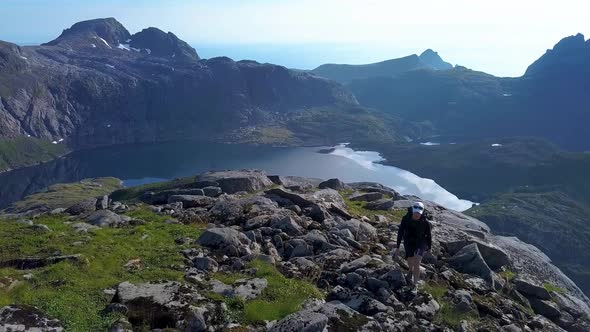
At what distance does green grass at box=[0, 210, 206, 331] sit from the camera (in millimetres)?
16641

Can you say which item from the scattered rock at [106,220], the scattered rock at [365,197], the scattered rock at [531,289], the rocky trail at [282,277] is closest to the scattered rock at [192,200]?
the rocky trail at [282,277]

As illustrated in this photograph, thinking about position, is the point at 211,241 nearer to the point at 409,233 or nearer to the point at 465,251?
the point at 409,233

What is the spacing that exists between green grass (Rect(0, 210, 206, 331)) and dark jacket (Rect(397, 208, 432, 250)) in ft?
36.7

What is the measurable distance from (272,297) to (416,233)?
8.03 metres

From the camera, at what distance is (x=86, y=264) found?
20531mm

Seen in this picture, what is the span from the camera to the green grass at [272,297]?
18188mm

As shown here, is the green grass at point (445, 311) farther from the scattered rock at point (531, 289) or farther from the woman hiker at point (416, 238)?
the scattered rock at point (531, 289)

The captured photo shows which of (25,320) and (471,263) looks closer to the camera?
(25,320)

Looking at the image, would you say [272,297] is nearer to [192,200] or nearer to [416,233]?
[416,233]

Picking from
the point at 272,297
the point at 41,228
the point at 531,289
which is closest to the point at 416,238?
the point at 272,297

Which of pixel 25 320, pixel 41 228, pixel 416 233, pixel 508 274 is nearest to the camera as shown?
pixel 25 320

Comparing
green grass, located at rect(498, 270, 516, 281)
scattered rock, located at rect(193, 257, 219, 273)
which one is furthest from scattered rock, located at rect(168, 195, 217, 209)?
green grass, located at rect(498, 270, 516, 281)

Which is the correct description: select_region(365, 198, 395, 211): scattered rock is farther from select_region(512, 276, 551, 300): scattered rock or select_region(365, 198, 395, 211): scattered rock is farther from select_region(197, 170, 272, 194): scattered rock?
select_region(512, 276, 551, 300): scattered rock

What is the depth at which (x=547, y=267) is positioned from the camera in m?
41.8
